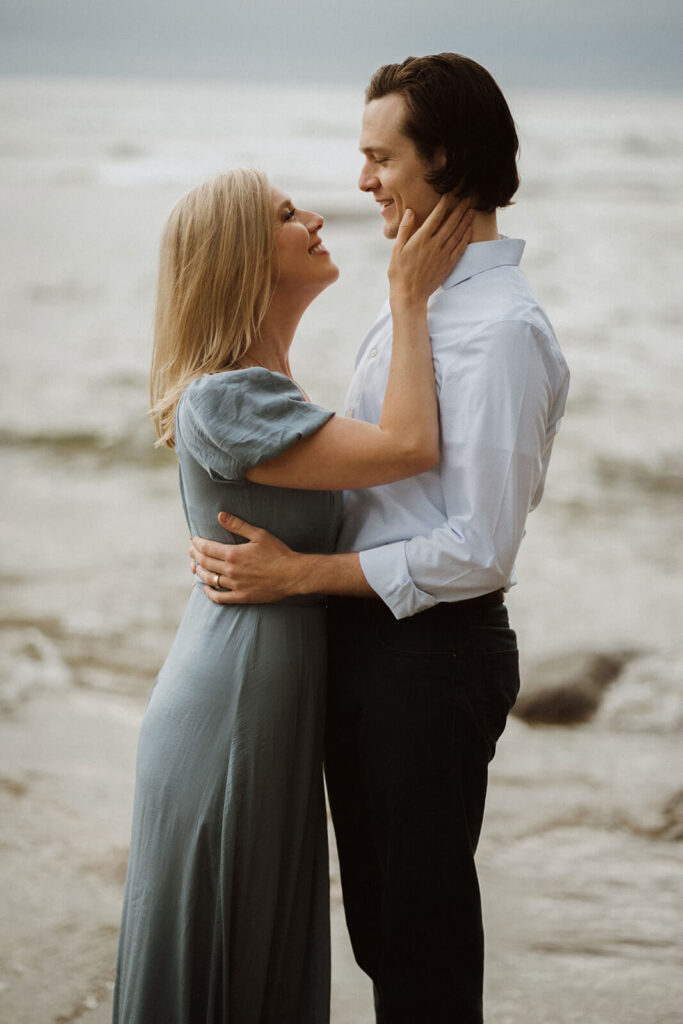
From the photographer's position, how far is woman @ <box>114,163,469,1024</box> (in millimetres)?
1427

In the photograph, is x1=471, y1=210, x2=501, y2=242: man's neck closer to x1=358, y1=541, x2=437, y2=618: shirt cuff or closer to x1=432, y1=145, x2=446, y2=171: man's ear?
x1=432, y1=145, x2=446, y2=171: man's ear

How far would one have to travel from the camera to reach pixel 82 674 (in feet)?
13.6

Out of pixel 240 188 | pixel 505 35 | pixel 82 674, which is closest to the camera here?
pixel 240 188

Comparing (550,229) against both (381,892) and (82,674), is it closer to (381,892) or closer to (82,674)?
(82,674)

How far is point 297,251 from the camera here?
1485mm

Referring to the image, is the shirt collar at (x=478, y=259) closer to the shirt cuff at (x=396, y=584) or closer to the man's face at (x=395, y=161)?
the man's face at (x=395, y=161)

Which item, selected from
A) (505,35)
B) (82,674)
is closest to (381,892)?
(82,674)

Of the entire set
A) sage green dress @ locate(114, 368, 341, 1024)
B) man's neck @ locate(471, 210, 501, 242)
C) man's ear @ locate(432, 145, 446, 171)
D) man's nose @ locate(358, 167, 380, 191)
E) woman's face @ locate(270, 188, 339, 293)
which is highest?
man's ear @ locate(432, 145, 446, 171)

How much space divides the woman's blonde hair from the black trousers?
418 mm

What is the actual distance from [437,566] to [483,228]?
491 mm

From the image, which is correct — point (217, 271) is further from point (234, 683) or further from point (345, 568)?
point (234, 683)

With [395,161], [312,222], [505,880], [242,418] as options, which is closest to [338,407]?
[505,880]

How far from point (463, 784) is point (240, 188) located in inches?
35.8

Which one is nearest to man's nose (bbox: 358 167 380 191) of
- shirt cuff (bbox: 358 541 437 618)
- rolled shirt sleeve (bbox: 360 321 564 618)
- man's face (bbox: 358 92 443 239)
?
man's face (bbox: 358 92 443 239)
